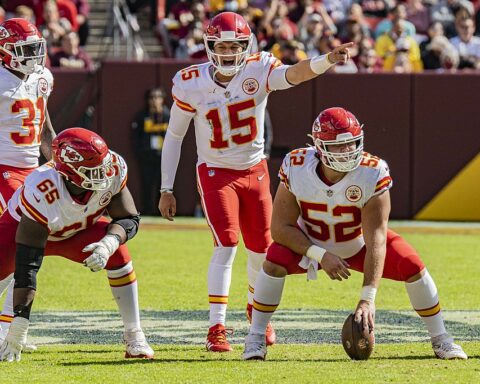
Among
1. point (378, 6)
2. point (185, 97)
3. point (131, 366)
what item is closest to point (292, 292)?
point (185, 97)

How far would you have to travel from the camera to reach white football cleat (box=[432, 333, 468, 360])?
632cm

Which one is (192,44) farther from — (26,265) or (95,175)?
(26,265)

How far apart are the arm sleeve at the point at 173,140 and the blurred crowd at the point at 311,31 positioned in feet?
23.4

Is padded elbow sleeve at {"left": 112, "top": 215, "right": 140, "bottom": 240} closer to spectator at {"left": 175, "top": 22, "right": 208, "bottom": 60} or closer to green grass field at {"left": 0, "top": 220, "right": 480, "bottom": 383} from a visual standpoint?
green grass field at {"left": 0, "top": 220, "right": 480, "bottom": 383}

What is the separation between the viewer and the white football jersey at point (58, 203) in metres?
6.30

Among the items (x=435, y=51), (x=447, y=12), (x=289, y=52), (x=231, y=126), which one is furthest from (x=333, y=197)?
(x=447, y=12)

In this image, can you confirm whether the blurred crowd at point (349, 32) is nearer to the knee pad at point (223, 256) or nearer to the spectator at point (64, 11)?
the spectator at point (64, 11)

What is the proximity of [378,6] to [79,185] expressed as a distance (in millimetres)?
11942

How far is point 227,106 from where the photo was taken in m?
7.24

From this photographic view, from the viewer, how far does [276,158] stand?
14867 mm

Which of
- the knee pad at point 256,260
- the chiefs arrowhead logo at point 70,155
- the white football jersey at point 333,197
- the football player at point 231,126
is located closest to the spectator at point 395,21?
the football player at point 231,126

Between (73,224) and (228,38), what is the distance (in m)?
1.52

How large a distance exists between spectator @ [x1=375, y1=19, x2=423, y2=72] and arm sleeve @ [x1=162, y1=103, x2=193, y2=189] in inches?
328

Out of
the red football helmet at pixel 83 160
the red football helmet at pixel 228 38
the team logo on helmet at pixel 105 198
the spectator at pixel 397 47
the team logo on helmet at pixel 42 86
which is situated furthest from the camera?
the spectator at pixel 397 47
